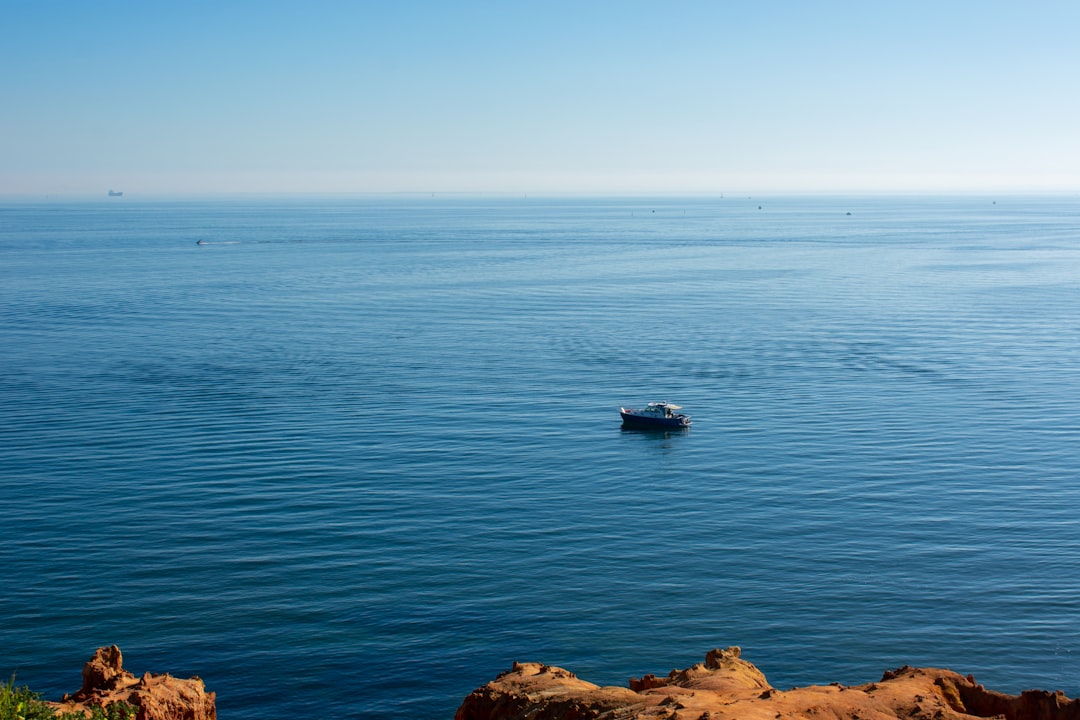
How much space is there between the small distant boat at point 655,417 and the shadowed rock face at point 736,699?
4673 centimetres

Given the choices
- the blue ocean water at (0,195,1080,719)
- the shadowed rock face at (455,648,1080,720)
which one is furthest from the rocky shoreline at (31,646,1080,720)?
the blue ocean water at (0,195,1080,719)

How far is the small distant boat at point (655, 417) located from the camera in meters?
83.7

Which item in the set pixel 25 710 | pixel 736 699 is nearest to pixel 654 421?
pixel 736 699

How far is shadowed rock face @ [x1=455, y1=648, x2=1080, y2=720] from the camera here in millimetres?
30875

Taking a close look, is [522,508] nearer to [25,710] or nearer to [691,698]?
[691,698]

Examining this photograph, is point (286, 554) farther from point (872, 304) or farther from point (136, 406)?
point (872, 304)

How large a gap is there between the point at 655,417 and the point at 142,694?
2120 inches

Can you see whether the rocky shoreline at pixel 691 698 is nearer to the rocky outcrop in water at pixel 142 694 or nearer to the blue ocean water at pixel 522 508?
the rocky outcrop in water at pixel 142 694

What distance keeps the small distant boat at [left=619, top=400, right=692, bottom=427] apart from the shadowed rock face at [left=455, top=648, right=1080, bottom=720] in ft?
153

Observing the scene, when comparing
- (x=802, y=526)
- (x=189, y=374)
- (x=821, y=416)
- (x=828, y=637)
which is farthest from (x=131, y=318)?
(x=828, y=637)

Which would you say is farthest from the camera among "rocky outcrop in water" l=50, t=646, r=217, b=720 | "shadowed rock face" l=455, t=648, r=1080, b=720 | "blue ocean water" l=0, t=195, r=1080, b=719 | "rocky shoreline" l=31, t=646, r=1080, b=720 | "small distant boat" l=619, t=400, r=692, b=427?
"small distant boat" l=619, t=400, r=692, b=427

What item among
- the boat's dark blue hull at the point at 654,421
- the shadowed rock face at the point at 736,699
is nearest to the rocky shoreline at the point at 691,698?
the shadowed rock face at the point at 736,699

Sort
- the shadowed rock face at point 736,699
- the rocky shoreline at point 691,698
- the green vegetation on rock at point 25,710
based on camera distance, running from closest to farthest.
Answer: the green vegetation on rock at point 25,710, the shadowed rock face at point 736,699, the rocky shoreline at point 691,698

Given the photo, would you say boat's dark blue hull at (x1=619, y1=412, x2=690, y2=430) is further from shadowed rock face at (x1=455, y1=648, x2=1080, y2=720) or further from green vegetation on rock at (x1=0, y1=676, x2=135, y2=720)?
green vegetation on rock at (x1=0, y1=676, x2=135, y2=720)
